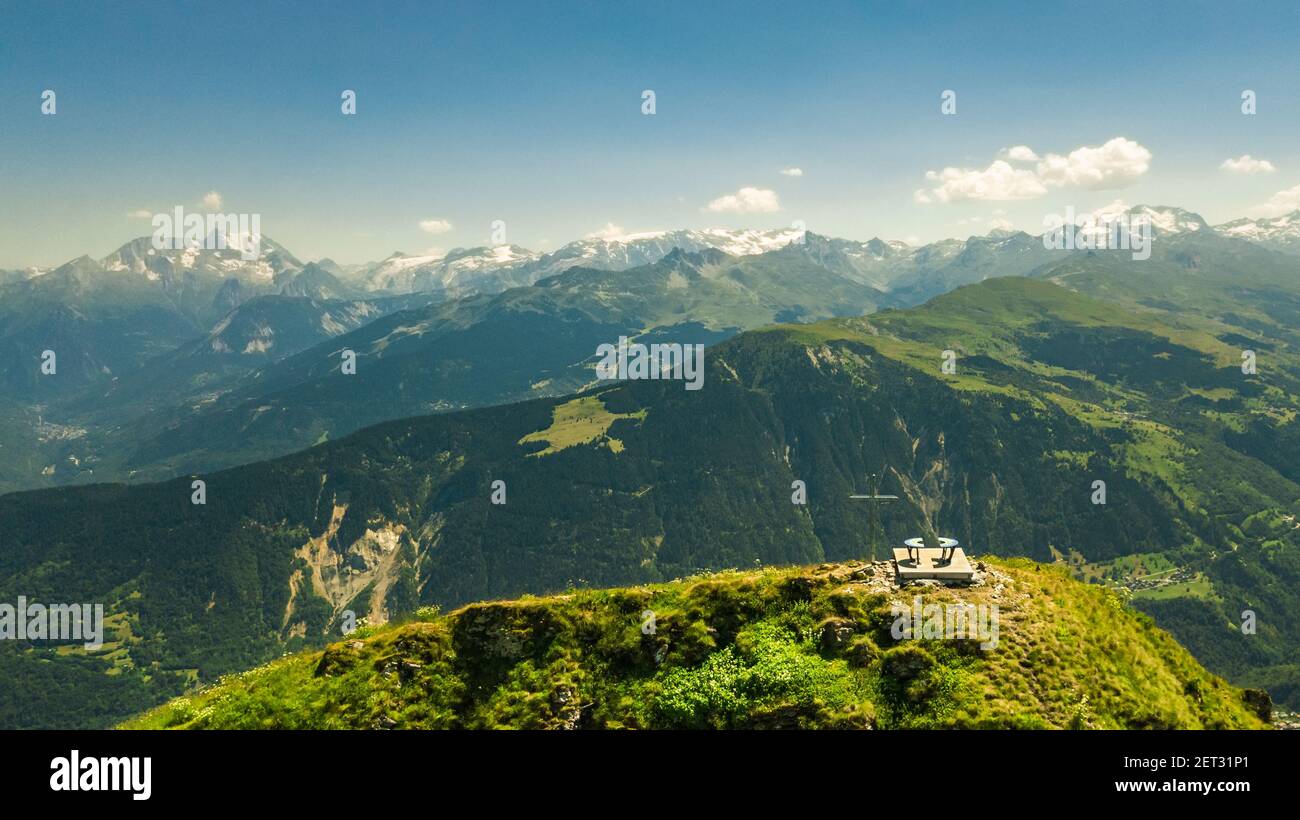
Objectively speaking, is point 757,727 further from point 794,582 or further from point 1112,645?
point 1112,645

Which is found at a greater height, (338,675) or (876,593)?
(876,593)
